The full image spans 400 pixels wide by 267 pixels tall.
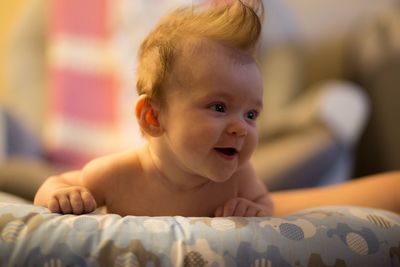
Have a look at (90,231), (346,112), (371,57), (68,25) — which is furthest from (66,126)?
(90,231)

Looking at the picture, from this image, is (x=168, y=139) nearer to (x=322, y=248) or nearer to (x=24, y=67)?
(x=322, y=248)

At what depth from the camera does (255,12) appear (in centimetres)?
76

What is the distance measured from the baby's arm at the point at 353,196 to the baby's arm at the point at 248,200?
19 centimetres

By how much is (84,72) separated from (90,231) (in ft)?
5.22

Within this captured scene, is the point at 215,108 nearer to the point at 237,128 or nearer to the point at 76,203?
the point at 237,128

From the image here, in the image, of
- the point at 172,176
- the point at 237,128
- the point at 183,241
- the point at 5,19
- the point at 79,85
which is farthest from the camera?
the point at 5,19

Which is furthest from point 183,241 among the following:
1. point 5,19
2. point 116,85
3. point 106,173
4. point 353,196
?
point 5,19

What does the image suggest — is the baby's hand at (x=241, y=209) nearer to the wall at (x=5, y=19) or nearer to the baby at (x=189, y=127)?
the baby at (x=189, y=127)

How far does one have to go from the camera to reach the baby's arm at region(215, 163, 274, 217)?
2.50 feet

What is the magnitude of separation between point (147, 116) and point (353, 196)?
17.6 inches

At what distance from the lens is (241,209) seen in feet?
2.50

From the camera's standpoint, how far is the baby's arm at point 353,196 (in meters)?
0.98

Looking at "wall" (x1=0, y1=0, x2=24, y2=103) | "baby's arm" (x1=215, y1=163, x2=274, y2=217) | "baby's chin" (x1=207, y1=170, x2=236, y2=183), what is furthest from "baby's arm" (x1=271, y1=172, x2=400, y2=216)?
"wall" (x1=0, y1=0, x2=24, y2=103)

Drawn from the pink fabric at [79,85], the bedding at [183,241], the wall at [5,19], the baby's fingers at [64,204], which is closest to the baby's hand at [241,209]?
the bedding at [183,241]
